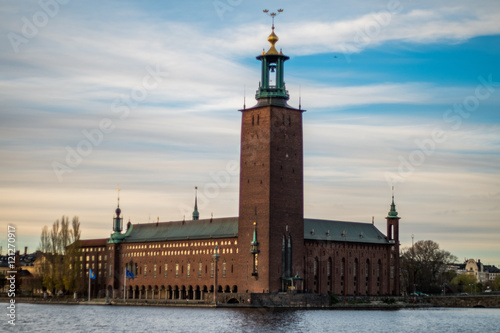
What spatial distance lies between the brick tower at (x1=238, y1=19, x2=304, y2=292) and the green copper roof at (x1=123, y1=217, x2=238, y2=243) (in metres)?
7.05

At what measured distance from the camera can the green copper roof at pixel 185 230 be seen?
111 m

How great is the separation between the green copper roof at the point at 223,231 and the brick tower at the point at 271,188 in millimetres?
6429

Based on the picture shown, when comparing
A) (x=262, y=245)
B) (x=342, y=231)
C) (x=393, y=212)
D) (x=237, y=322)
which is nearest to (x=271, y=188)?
(x=262, y=245)

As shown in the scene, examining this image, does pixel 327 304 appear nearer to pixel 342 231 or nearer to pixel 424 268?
pixel 342 231

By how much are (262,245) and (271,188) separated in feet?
19.4

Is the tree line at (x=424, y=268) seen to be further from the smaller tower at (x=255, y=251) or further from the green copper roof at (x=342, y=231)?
the smaller tower at (x=255, y=251)

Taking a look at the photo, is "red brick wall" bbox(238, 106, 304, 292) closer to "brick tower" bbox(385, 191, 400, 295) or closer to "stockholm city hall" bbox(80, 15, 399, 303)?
"stockholm city hall" bbox(80, 15, 399, 303)

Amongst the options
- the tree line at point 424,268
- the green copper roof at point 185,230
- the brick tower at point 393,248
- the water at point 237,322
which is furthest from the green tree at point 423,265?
the water at point 237,322

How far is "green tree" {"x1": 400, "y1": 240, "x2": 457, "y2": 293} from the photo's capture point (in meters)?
138

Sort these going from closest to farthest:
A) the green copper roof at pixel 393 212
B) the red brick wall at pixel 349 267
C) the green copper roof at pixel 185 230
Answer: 1. the red brick wall at pixel 349 267
2. the green copper roof at pixel 185 230
3. the green copper roof at pixel 393 212

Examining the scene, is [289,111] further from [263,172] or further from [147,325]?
[147,325]

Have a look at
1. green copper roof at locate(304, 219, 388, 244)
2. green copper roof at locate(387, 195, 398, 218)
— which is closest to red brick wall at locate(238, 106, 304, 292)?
green copper roof at locate(304, 219, 388, 244)

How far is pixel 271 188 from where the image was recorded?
101m

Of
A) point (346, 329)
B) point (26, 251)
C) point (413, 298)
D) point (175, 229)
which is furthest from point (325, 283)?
point (26, 251)
